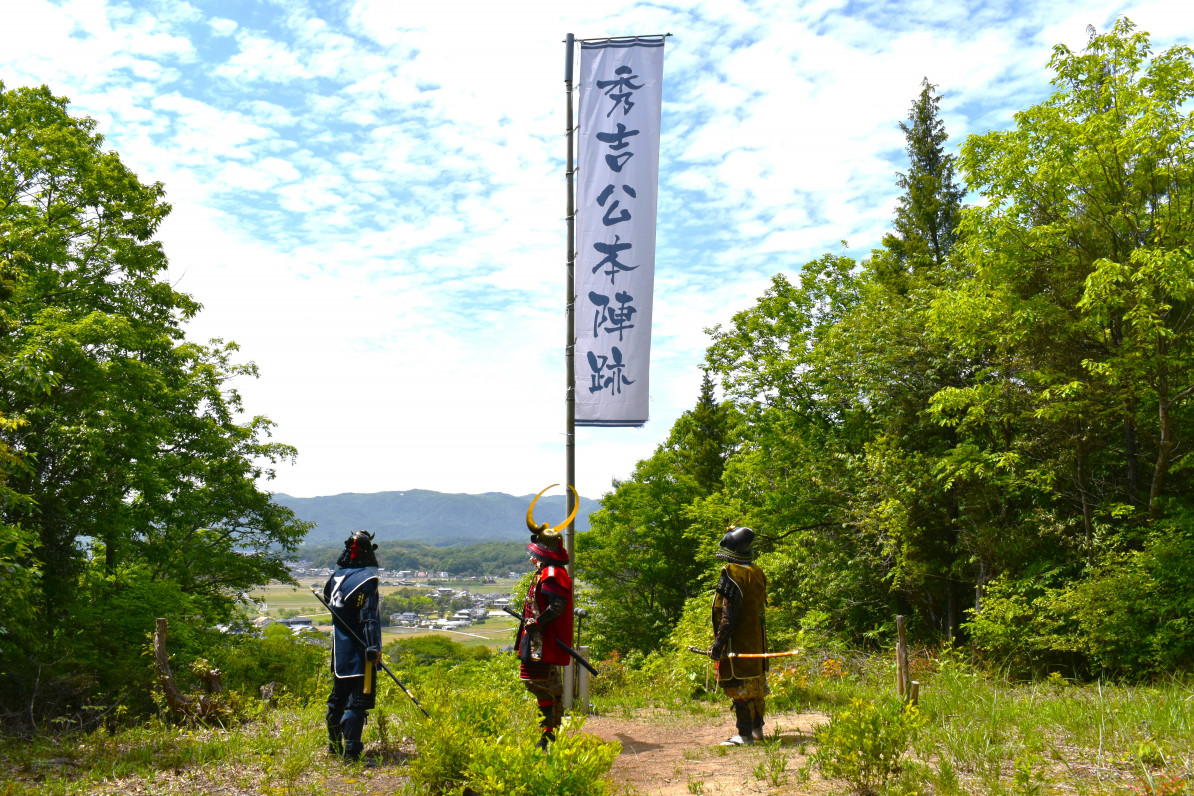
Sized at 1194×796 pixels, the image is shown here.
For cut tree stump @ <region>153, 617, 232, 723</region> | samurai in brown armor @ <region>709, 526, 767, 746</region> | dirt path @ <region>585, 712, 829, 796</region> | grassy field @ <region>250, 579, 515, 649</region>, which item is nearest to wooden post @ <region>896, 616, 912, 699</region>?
dirt path @ <region>585, 712, 829, 796</region>

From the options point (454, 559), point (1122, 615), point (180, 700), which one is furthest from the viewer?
point (454, 559)

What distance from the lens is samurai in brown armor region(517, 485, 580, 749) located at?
250 inches

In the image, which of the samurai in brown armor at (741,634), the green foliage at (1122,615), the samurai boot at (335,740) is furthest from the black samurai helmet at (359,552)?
the green foliage at (1122,615)

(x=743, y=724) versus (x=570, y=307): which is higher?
(x=570, y=307)

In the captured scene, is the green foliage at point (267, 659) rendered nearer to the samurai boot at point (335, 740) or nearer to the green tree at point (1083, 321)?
the samurai boot at point (335, 740)

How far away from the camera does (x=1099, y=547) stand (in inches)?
460

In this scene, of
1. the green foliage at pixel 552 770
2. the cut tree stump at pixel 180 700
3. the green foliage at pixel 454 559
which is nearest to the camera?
the green foliage at pixel 552 770

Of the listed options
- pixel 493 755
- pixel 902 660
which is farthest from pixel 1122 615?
pixel 493 755

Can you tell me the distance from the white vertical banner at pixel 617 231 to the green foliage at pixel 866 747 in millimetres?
3918

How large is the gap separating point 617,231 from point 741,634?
4.63 m

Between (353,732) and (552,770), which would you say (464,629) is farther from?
(552,770)

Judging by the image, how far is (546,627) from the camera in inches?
254

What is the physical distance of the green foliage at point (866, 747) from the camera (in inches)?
178

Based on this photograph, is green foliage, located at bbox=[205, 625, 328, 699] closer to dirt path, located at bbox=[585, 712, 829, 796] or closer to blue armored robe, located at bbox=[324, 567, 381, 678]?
blue armored robe, located at bbox=[324, 567, 381, 678]
